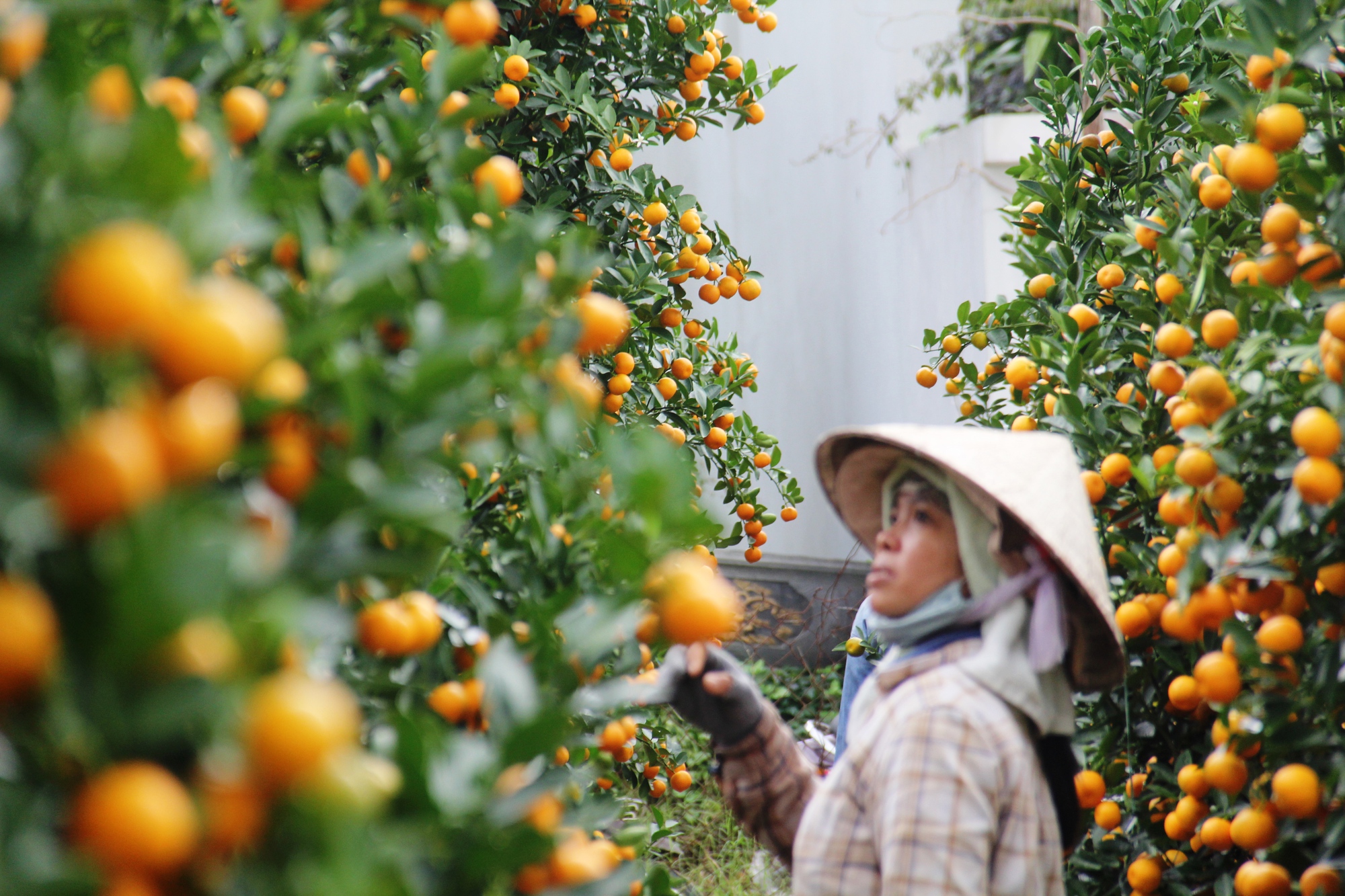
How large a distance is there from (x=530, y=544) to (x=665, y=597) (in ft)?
1.04

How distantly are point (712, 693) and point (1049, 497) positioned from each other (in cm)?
50

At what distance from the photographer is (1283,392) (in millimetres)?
1199

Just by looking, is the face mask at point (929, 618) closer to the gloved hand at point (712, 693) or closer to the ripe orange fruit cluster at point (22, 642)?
the gloved hand at point (712, 693)

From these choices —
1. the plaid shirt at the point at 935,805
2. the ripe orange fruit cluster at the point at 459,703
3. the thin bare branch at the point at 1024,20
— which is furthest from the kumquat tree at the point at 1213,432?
the thin bare branch at the point at 1024,20

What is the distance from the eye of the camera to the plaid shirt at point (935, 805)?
116 cm

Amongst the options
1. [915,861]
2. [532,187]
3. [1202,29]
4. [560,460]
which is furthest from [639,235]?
[915,861]

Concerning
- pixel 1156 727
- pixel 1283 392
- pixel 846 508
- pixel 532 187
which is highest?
pixel 532 187

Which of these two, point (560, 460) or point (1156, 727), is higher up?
point (560, 460)

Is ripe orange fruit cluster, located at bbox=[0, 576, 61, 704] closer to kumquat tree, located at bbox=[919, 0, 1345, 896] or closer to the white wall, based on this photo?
kumquat tree, located at bbox=[919, 0, 1345, 896]

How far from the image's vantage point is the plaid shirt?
116 cm

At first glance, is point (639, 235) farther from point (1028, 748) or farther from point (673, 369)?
point (1028, 748)

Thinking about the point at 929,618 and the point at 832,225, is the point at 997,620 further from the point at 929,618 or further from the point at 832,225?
the point at 832,225

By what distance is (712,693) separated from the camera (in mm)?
1357

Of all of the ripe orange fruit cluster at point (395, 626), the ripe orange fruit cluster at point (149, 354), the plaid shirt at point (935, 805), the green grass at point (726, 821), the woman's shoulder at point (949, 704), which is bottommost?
the green grass at point (726, 821)
